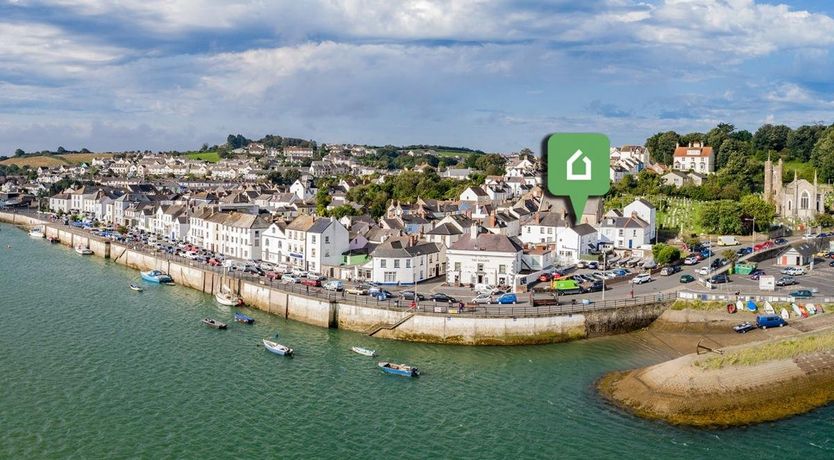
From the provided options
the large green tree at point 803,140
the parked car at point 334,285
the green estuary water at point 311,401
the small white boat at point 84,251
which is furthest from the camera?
the large green tree at point 803,140

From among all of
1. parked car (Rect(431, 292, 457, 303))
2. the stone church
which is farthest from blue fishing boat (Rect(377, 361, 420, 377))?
the stone church

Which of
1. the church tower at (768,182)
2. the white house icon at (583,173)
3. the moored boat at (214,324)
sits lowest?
the moored boat at (214,324)

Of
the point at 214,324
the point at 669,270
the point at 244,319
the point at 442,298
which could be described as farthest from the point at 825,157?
the point at 214,324

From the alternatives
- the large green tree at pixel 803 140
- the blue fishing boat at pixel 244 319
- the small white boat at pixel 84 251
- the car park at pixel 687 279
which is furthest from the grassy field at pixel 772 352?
the large green tree at pixel 803 140

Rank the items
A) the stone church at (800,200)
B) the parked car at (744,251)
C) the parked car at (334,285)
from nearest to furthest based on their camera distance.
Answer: the parked car at (334,285) < the parked car at (744,251) < the stone church at (800,200)

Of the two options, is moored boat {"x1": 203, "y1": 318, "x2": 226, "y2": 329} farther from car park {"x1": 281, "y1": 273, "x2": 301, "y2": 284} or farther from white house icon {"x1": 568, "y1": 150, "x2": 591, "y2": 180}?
white house icon {"x1": 568, "y1": 150, "x2": 591, "y2": 180}

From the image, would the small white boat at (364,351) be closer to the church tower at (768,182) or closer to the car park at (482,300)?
the car park at (482,300)

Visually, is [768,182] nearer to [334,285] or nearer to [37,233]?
[334,285]
